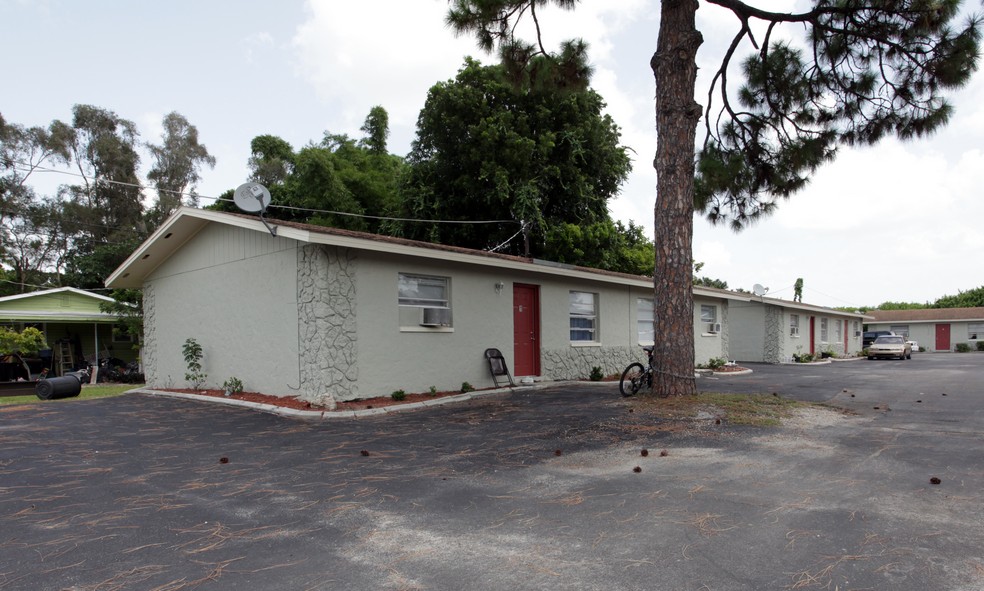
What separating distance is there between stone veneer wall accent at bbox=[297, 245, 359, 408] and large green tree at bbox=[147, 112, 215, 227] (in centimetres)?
3012

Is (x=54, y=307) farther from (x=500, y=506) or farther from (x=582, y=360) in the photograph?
(x=500, y=506)

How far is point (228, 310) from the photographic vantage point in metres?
11.7

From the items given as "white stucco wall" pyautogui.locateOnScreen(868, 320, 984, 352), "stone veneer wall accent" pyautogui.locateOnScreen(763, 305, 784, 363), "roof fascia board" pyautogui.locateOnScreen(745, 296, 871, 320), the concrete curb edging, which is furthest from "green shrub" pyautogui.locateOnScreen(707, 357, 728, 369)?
"white stucco wall" pyautogui.locateOnScreen(868, 320, 984, 352)

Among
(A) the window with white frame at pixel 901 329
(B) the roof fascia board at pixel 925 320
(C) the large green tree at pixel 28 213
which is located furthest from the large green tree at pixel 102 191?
(A) the window with white frame at pixel 901 329

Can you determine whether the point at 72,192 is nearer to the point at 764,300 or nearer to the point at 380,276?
the point at 380,276

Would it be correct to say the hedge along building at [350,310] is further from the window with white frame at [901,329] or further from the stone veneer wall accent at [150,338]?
the window with white frame at [901,329]

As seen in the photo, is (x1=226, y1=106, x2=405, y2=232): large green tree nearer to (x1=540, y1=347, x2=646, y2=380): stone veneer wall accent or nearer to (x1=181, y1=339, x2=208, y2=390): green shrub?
(x1=181, y1=339, x2=208, y2=390): green shrub

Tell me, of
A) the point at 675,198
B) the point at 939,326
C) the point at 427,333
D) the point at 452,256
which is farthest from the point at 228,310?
the point at 939,326

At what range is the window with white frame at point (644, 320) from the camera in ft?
57.2

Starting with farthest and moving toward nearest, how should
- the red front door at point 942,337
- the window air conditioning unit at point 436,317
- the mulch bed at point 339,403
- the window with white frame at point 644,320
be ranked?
the red front door at point 942,337, the window with white frame at point 644,320, the window air conditioning unit at point 436,317, the mulch bed at point 339,403

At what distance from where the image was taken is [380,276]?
1022cm

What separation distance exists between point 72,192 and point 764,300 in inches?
1534

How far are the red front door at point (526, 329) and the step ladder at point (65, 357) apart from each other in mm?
18961

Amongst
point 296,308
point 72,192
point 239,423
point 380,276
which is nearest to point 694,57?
point 380,276
